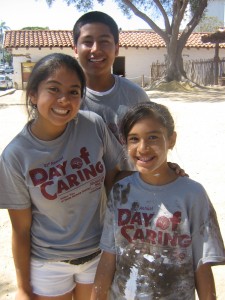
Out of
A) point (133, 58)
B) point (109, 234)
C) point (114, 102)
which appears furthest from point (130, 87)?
point (133, 58)

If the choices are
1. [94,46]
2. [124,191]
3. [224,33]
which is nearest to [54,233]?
[124,191]

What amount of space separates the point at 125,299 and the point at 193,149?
512 centimetres

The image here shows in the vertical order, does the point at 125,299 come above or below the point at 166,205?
below

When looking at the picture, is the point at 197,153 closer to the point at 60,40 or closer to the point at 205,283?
the point at 205,283

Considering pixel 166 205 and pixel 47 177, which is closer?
pixel 166 205

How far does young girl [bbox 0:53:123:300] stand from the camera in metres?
1.52

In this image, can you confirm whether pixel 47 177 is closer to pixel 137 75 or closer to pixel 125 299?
pixel 125 299

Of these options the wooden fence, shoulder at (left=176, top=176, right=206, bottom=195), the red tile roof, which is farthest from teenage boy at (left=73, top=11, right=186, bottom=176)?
the red tile roof

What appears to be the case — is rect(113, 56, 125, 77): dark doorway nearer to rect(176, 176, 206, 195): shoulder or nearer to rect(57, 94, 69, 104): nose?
rect(57, 94, 69, 104): nose

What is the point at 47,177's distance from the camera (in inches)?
60.7

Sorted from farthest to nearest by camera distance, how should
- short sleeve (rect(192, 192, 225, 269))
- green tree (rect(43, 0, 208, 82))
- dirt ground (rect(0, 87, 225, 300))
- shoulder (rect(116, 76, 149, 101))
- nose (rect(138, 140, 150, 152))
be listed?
green tree (rect(43, 0, 208, 82)) < dirt ground (rect(0, 87, 225, 300)) < shoulder (rect(116, 76, 149, 101)) < nose (rect(138, 140, 150, 152)) < short sleeve (rect(192, 192, 225, 269))

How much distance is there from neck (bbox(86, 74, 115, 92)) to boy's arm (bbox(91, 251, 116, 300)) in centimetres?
88

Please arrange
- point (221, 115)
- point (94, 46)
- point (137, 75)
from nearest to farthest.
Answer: point (94, 46), point (221, 115), point (137, 75)

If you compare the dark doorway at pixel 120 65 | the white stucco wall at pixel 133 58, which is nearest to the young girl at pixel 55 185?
the white stucco wall at pixel 133 58
